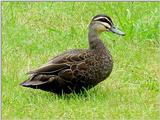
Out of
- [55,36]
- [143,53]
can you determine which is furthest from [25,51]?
[143,53]

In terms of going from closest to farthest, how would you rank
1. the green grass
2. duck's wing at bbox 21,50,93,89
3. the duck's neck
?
the green grass < duck's wing at bbox 21,50,93,89 < the duck's neck

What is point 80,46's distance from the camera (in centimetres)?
1087

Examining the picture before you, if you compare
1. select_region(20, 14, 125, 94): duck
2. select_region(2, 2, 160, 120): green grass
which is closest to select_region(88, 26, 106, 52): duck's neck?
select_region(20, 14, 125, 94): duck

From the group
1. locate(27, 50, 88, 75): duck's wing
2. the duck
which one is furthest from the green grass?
locate(27, 50, 88, 75): duck's wing

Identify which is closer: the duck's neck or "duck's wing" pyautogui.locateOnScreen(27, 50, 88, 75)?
"duck's wing" pyautogui.locateOnScreen(27, 50, 88, 75)

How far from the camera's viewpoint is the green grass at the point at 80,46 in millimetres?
8984

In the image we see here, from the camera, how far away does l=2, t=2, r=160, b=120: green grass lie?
29.5 ft

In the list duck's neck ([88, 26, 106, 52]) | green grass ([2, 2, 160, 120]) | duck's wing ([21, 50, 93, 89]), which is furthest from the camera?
duck's neck ([88, 26, 106, 52])

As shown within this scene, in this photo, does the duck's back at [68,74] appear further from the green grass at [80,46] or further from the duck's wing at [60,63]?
the green grass at [80,46]

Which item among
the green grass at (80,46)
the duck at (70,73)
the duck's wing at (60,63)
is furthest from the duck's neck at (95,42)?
the green grass at (80,46)

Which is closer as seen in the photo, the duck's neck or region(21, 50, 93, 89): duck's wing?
region(21, 50, 93, 89): duck's wing

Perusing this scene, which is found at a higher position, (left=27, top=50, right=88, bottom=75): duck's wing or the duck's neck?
the duck's neck

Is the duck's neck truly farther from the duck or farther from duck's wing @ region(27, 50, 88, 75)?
duck's wing @ region(27, 50, 88, 75)

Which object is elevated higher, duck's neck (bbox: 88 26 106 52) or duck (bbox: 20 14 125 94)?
duck's neck (bbox: 88 26 106 52)
